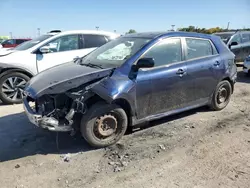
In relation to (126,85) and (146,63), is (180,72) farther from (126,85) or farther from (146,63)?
(126,85)

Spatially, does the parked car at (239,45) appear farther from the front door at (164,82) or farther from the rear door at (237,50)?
the front door at (164,82)

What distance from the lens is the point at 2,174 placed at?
10.7ft

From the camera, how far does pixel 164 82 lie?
425cm

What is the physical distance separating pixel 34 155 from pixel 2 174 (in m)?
0.55

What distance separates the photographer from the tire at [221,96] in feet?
17.5

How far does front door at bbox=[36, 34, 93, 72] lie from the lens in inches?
264

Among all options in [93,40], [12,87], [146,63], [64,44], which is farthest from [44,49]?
[146,63]

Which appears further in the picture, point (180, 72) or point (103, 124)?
point (180, 72)

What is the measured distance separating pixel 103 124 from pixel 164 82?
124 centimetres

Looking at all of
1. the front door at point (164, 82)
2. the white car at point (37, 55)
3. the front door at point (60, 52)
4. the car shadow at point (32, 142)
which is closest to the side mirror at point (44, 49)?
the white car at point (37, 55)

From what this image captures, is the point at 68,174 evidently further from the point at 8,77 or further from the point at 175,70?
the point at 8,77

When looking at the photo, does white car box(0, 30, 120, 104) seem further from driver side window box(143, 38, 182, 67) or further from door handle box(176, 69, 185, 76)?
door handle box(176, 69, 185, 76)

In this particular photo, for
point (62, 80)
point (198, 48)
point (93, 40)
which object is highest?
point (93, 40)

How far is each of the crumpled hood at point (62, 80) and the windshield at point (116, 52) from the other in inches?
13.1
